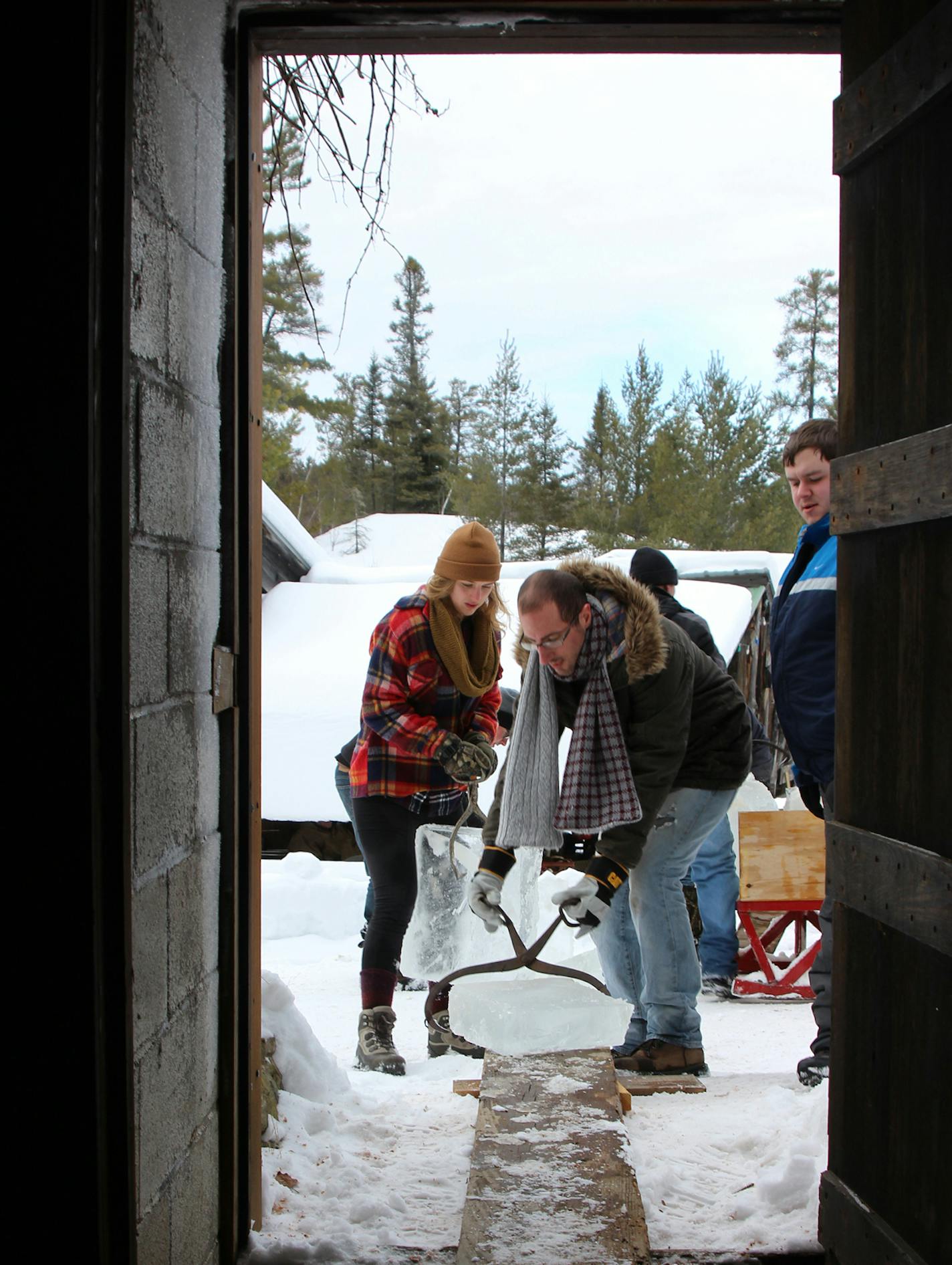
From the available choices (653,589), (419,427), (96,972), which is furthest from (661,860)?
(419,427)

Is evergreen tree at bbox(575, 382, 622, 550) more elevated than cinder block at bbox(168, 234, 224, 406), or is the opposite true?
evergreen tree at bbox(575, 382, 622, 550)

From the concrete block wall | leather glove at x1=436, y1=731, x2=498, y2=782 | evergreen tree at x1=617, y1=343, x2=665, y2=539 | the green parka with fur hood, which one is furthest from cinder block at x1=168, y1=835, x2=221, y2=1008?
evergreen tree at x1=617, y1=343, x2=665, y2=539

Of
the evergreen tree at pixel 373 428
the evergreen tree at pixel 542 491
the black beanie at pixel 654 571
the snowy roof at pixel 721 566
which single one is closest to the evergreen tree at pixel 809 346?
the evergreen tree at pixel 542 491

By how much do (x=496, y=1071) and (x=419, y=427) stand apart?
3619 cm

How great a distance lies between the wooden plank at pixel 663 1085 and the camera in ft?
11.1

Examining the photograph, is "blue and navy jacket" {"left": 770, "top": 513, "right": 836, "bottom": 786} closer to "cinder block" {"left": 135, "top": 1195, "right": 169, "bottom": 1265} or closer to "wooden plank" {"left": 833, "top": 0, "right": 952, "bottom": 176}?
"wooden plank" {"left": 833, "top": 0, "right": 952, "bottom": 176}

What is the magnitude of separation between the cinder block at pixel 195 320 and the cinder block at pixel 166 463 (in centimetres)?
6

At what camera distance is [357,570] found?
1059 centimetres

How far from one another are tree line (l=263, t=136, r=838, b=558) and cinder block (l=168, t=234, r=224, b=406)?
993 inches

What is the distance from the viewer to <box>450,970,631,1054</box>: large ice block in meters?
3.40

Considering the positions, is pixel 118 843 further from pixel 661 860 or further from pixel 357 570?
pixel 357 570

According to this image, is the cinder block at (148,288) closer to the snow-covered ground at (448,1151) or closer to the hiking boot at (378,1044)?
the snow-covered ground at (448,1151)

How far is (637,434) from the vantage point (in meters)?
33.9

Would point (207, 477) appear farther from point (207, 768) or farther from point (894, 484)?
point (894, 484)
